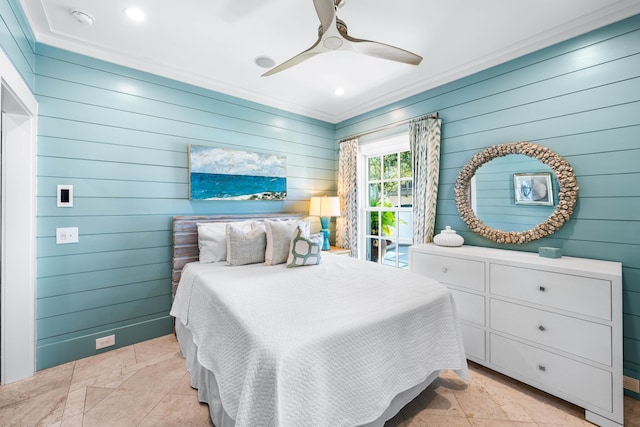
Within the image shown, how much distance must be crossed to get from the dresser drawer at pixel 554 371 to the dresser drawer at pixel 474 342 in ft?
0.24

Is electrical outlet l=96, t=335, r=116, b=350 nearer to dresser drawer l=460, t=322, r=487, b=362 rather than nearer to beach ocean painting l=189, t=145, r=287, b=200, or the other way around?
beach ocean painting l=189, t=145, r=287, b=200

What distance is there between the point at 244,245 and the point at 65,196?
151 centimetres

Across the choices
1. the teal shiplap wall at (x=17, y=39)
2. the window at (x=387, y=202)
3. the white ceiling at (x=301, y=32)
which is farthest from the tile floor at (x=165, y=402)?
the white ceiling at (x=301, y=32)

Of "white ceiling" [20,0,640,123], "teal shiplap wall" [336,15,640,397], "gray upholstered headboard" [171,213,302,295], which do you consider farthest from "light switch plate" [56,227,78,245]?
"teal shiplap wall" [336,15,640,397]

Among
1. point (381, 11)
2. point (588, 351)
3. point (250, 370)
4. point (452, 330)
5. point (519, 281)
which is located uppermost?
point (381, 11)

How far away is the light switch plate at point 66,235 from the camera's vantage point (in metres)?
2.26

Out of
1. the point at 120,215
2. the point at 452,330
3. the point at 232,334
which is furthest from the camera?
the point at 120,215

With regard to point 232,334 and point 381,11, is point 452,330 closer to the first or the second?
point 232,334

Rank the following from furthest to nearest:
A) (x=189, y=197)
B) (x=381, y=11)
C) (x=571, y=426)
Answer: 1. (x=189, y=197)
2. (x=381, y=11)
3. (x=571, y=426)

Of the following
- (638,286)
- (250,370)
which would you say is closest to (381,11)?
(250,370)

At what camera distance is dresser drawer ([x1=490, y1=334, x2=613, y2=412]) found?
168 cm

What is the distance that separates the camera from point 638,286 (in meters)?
1.87

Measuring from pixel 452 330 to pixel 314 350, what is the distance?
1.12m

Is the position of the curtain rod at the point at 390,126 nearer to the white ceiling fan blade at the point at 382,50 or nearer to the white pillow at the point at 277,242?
the white ceiling fan blade at the point at 382,50
